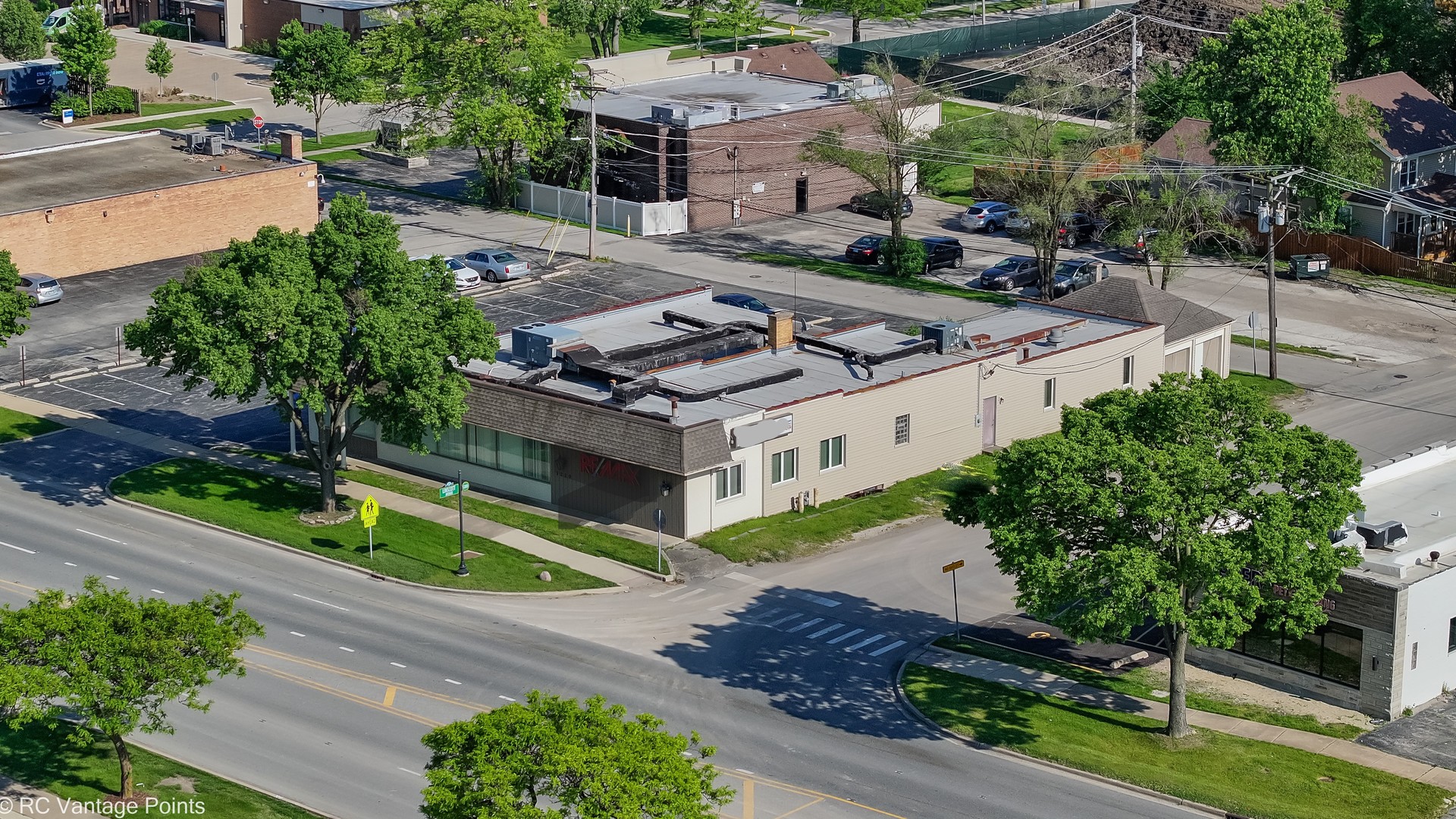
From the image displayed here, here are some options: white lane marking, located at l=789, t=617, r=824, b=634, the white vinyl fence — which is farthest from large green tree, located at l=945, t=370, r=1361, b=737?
the white vinyl fence

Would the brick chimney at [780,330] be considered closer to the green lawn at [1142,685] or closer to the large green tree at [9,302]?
the green lawn at [1142,685]

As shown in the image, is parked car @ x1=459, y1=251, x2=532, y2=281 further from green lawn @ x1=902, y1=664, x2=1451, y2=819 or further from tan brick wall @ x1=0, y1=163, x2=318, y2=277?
green lawn @ x1=902, y1=664, x2=1451, y2=819

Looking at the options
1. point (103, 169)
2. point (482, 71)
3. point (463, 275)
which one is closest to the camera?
point (463, 275)

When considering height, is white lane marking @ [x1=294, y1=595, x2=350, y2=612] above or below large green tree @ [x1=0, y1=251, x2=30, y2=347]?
below

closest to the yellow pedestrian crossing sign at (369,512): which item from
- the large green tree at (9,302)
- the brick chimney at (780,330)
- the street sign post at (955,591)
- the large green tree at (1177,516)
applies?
the street sign post at (955,591)

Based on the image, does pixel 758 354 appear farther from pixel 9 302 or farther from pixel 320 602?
pixel 9 302

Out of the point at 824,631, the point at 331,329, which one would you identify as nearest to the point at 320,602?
the point at 331,329
